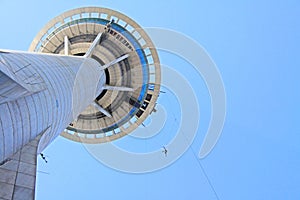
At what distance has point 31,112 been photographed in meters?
Result: 10.0

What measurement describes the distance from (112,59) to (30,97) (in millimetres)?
24078

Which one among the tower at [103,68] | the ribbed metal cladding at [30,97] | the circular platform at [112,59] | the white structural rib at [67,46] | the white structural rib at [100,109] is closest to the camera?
the ribbed metal cladding at [30,97]

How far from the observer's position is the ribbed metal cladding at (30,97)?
8.24m

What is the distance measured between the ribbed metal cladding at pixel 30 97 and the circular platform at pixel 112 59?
15.8m

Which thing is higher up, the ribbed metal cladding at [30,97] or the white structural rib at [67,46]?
the white structural rib at [67,46]

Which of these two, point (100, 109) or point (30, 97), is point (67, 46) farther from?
point (30, 97)

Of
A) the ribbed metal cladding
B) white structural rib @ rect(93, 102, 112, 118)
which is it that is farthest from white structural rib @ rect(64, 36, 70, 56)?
the ribbed metal cladding

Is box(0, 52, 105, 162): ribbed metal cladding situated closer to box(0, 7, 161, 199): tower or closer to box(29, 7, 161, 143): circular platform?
box(0, 7, 161, 199): tower

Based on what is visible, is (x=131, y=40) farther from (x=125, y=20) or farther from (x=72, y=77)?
(x=72, y=77)

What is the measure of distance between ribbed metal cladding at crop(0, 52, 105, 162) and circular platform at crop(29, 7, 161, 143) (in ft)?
51.9

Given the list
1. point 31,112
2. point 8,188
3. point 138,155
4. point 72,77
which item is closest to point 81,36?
point 138,155

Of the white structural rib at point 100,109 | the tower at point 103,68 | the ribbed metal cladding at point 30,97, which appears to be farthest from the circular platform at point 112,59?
the ribbed metal cladding at point 30,97

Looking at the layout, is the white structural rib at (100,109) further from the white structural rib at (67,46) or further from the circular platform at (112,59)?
the white structural rib at (67,46)

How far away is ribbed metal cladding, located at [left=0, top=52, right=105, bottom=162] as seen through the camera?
8.24m
